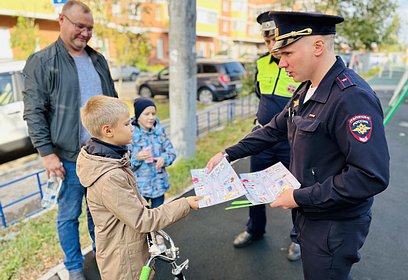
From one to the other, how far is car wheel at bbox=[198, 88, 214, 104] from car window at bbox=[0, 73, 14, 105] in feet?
24.8

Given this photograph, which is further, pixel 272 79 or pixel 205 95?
pixel 205 95

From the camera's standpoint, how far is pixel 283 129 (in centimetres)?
211

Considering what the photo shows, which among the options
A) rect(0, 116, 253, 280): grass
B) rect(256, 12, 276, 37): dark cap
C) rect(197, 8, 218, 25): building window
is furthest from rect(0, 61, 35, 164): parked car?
rect(197, 8, 218, 25): building window

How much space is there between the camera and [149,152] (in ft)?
9.32

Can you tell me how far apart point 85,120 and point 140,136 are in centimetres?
118

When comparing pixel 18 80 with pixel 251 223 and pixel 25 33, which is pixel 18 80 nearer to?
pixel 251 223

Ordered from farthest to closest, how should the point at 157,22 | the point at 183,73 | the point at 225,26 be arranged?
the point at 225,26 < the point at 157,22 < the point at 183,73

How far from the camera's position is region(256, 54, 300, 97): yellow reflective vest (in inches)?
105

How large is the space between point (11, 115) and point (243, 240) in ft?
15.8

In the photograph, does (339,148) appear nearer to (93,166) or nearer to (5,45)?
(93,166)

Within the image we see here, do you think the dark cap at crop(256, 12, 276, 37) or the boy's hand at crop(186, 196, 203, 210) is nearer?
the boy's hand at crop(186, 196, 203, 210)

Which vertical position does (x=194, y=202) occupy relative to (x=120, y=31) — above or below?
below

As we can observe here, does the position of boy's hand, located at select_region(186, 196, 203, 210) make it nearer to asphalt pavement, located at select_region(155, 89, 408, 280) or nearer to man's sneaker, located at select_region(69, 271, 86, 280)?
asphalt pavement, located at select_region(155, 89, 408, 280)

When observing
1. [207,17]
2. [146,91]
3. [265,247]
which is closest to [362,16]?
[146,91]
